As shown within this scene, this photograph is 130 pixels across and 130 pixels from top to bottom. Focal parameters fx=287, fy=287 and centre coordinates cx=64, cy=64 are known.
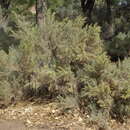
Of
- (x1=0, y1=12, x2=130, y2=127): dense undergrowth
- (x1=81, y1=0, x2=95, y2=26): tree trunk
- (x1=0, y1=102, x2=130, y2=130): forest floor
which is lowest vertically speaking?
(x1=0, y1=102, x2=130, y2=130): forest floor

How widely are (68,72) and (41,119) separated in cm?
108

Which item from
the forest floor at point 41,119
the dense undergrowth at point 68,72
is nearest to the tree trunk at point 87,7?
the dense undergrowth at point 68,72

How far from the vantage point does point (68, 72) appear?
19.1 feet

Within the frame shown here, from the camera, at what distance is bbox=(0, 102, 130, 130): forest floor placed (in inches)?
208

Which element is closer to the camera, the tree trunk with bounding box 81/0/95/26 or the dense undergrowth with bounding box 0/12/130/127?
the dense undergrowth with bounding box 0/12/130/127

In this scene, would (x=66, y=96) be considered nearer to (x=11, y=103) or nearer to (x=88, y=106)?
(x=88, y=106)

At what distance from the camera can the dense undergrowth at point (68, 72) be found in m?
5.39

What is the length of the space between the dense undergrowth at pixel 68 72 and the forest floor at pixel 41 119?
0.20 meters

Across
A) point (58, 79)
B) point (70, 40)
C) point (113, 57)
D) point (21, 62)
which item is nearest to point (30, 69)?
point (21, 62)

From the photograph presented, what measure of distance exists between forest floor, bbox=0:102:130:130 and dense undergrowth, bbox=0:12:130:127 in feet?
0.65

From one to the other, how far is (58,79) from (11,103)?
48.8 inches

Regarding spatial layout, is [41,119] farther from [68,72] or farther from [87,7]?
[87,7]

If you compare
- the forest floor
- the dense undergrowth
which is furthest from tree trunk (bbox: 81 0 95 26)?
the forest floor

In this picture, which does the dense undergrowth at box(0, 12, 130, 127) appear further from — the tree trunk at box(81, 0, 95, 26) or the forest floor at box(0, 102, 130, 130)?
the tree trunk at box(81, 0, 95, 26)
